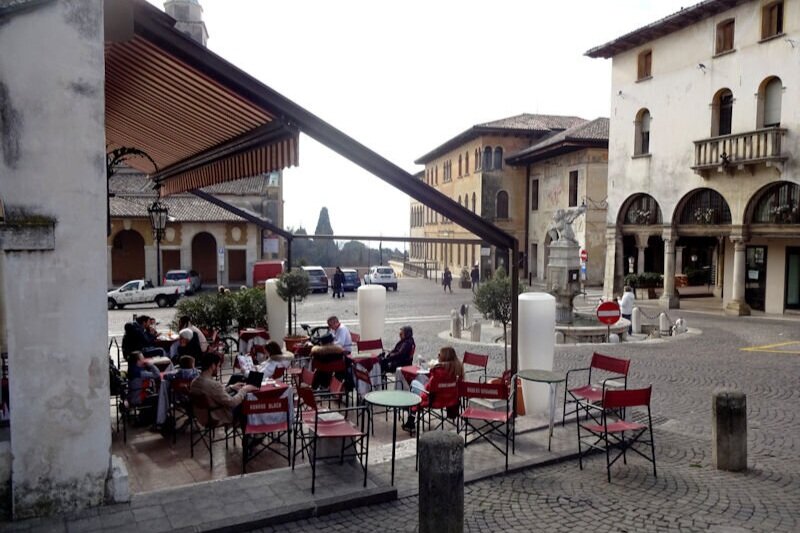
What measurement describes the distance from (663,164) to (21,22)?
26.3 metres

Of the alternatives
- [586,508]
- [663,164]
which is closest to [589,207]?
[663,164]

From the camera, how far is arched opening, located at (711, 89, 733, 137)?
24.6 meters

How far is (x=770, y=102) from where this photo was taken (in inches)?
896

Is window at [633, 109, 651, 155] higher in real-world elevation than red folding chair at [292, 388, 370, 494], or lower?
higher

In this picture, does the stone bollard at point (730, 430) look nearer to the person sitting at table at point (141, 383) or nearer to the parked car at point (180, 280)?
the person sitting at table at point (141, 383)

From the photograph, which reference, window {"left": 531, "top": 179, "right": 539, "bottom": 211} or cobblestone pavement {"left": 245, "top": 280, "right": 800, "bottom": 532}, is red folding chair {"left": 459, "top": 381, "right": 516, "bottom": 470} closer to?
cobblestone pavement {"left": 245, "top": 280, "right": 800, "bottom": 532}

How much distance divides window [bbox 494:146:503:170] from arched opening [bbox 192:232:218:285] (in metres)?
19.7

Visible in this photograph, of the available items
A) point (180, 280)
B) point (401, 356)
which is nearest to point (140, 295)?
point (180, 280)

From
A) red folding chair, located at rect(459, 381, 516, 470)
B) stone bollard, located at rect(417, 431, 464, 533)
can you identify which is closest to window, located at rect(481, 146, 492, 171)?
red folding chair, located at rect(459, 381, 516, 470)

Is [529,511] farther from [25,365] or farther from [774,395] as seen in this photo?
[774,395]

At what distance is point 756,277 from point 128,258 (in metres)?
34.3

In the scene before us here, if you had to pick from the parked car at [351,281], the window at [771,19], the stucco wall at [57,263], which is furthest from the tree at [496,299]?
the parked car at [351,281]

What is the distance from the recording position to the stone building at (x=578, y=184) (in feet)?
118

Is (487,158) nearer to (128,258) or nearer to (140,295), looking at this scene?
(128,258)
